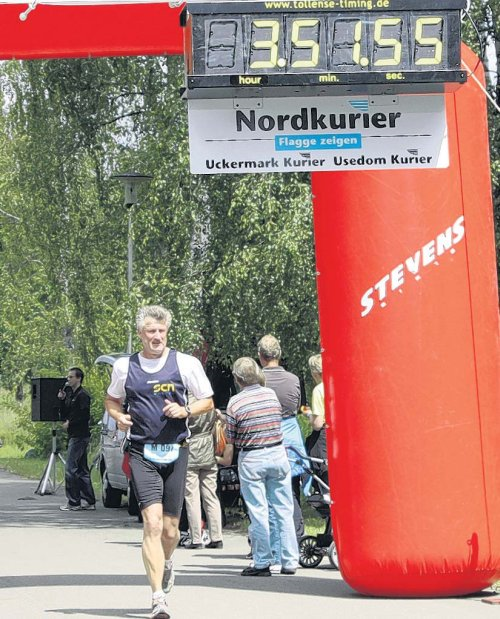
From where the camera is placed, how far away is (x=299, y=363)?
719 inches

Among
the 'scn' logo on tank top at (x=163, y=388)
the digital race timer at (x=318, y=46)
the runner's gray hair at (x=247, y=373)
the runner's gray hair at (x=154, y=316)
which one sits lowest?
the 'scn' logo on tank top at (x=163, y=388)

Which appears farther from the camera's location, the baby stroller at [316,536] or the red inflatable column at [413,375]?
the baby stroller at [316,536]

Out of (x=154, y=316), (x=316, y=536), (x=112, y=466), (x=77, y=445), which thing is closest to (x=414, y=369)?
(x=154, y=316)

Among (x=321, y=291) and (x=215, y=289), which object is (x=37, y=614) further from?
(x=215, y=289)

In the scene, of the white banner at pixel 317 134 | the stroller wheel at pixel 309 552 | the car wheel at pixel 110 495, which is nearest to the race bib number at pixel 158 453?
the white banner at pixel 317 134

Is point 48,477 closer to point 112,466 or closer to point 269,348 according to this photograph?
point 112,466

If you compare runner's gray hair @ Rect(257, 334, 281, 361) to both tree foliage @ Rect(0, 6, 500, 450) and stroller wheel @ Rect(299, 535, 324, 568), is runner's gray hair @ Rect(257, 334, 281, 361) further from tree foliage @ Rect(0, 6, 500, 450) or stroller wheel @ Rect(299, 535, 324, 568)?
tree foliage @ Rect(0, 6, 500, 450)

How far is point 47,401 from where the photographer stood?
944 inches

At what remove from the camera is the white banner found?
1014 centimetres

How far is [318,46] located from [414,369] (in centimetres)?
237

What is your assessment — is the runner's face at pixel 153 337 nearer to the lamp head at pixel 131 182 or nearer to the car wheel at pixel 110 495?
the lamp head at pixel 131 182

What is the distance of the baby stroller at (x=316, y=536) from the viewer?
13.0 meters

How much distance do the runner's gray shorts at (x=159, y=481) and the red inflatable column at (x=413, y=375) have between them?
134 centimetres

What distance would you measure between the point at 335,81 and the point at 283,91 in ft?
1.12
